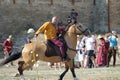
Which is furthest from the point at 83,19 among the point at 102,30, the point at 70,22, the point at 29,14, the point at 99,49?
the point at 70,22

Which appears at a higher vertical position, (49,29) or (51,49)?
(49,29)

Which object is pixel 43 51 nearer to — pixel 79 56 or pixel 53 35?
pixel 53 35

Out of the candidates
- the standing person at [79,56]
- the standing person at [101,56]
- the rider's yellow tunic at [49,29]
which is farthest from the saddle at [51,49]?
the standing person at [101,56]

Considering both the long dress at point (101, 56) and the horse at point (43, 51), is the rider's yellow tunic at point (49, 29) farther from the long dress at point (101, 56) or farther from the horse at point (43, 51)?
the long dress at point (101, 56)

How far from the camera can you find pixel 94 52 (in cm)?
2516

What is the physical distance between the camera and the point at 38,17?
40438mm

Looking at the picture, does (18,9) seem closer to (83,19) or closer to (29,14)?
(29,14)

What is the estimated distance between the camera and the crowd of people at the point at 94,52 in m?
24.7

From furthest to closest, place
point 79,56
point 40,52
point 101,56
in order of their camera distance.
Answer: point 101,56 → point 79,56 → point 40,52

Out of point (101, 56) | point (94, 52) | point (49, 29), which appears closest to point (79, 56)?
point (94, 52)

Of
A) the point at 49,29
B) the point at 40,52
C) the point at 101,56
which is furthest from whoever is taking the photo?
the point at 101,56

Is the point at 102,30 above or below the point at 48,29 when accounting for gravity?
below

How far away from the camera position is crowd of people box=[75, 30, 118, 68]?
81.0 ft

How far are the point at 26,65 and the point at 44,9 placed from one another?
24590mm
